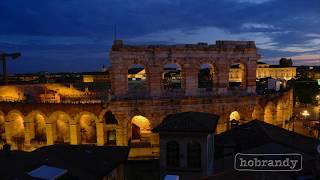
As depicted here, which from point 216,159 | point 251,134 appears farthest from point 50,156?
point 251,134

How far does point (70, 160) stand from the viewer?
15695 millimetres

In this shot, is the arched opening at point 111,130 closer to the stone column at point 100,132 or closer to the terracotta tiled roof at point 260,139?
the stone column at point 100,132

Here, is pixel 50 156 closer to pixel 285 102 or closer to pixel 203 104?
pixel 203 104

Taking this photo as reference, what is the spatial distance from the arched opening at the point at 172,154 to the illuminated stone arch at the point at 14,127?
21.2 metres

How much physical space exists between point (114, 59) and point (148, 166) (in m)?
9.56

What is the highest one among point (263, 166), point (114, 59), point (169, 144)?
point (114, 59)

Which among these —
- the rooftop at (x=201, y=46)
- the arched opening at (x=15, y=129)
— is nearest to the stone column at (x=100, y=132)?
the rooftop at (x=201, y=46)

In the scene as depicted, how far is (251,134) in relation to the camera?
58.5 feet

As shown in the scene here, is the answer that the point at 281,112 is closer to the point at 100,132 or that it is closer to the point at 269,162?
the point at 100,132

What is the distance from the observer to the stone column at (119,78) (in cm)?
2728

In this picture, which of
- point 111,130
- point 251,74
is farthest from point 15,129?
point 251,74

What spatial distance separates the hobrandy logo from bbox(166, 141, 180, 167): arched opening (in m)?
9.21

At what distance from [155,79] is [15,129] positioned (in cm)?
1675

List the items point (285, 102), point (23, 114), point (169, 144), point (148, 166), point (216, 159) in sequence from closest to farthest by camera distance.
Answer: point (169, 144), point (216, 159), point (148, 166), point (23, 114), point (285, 102)
